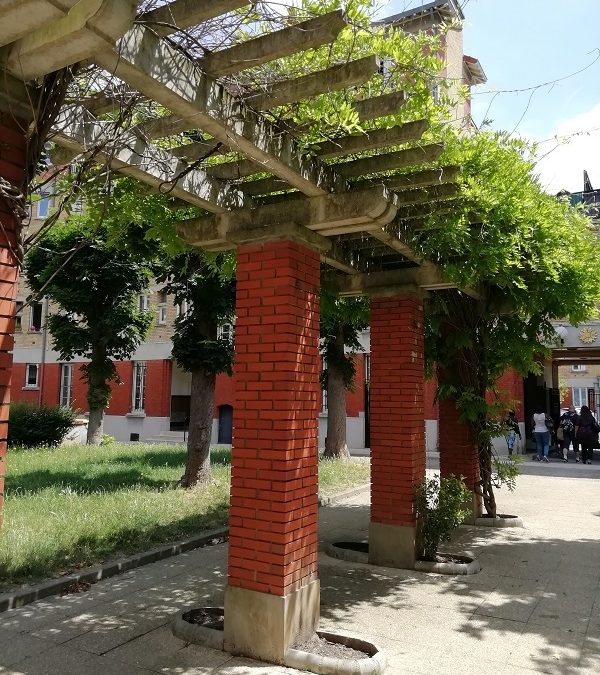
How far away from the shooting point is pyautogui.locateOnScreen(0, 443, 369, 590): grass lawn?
611cm

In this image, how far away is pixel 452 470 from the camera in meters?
8.05

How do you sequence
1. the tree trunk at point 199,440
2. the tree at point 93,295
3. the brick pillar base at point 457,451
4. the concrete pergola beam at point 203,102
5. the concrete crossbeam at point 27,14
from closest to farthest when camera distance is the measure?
1. the concrete crossbeam at point 27,14
2. the concrete pergola beam at point 203,102
3. the brick pillar base at point 457,451
4. the tree trunk at point 199,440
5. the tree at point 93,295

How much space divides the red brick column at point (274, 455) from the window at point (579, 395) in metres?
45.5

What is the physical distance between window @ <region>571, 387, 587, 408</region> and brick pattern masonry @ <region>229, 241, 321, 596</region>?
45516 mm

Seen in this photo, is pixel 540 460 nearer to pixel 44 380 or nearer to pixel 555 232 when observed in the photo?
pixel 555 232

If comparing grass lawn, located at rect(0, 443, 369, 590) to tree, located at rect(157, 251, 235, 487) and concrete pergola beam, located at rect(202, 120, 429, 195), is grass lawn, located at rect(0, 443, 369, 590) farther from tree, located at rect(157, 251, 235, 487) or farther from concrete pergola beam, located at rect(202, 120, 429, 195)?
concrete pergola beam, located at rect(202, 120, 429, 195)

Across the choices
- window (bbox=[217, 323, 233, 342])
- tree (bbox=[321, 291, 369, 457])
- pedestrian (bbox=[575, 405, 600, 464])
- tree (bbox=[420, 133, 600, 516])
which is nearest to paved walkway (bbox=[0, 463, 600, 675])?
tree (bbox=[420, 133, 600, 516])

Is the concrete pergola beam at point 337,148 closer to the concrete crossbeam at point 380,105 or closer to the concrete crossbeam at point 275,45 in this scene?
the concrete crossbeam at point 380,105

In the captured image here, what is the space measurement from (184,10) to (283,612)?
3.67 m

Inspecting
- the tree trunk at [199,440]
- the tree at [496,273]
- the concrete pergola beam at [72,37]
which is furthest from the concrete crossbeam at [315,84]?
the tree trunk at [199,440]

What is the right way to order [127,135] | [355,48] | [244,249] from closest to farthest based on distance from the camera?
[355,48] < [127,135] < [244,249]

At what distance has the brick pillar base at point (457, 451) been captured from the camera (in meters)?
8.01

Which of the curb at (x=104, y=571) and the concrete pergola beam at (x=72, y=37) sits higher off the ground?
the concrete pergola beam at (x=72, y=37)

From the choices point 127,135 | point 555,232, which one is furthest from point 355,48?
point 555,232
